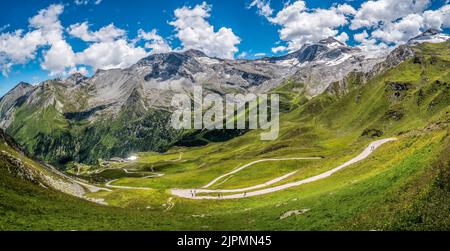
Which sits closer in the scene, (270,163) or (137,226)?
(137,226)


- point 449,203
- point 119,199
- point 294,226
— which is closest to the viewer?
point 449,203

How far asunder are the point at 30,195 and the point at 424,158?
5067cm

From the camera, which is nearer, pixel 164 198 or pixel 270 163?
pixel 164 198

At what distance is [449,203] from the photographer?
2955 centimetres

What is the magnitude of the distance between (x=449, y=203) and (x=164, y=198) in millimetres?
73751

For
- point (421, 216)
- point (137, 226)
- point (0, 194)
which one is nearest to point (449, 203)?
point (421, 216)

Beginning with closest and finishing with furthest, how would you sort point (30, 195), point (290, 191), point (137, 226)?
point (137, 226) < point (30, 195) < point (290, 191)

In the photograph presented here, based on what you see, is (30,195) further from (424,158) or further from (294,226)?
(424,158)

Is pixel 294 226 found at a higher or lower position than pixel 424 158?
lower

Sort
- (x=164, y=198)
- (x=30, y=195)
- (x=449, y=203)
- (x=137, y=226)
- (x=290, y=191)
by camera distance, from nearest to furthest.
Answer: (x=449, y=203) → (x=137, y=226) → (x=30, y=195) → (x=290, y=191) → (x=164, y=198)

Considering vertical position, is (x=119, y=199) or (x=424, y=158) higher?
(x=424, y=158)

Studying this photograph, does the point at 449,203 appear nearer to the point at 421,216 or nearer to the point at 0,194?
the point at 421,216
